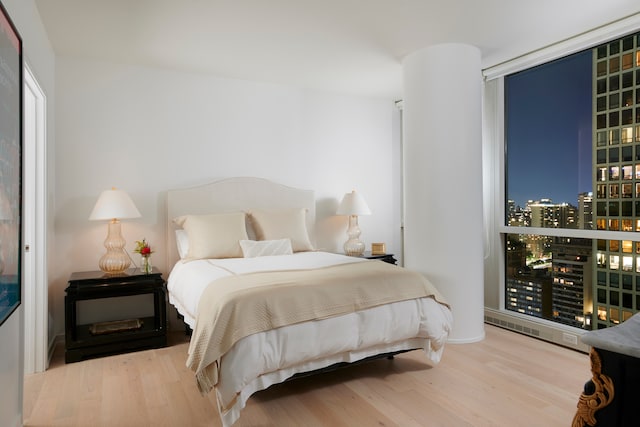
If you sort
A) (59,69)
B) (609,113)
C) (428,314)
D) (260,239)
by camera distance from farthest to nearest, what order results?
(260,239), (59,69), (609,113), (428,314)

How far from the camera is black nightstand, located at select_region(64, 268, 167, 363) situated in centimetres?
345

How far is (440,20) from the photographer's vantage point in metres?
3.28

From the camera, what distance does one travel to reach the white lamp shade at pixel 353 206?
16.1 feet

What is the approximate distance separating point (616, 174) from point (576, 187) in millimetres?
332

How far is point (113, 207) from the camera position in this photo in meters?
3.70

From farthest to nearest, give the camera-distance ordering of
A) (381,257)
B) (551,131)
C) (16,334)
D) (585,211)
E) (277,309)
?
(381,257) → (551,131) → (585,211) → (277,309) → (16,334)

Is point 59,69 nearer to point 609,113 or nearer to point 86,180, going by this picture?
point 86,180

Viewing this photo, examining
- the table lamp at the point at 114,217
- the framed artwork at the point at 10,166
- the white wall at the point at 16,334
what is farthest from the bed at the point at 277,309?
the framed artwork at the point at 10,166

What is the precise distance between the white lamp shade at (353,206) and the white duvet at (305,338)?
1.49 meters

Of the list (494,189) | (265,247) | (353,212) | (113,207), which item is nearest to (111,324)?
(113,207)

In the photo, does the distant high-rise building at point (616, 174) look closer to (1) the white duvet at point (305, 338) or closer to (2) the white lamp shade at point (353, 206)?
(1) the white duvet at point (305, 338)

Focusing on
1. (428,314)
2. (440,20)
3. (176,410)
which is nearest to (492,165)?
(440,20)

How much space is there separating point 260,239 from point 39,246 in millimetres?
1857

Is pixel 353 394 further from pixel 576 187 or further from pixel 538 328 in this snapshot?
pixel 576 187
